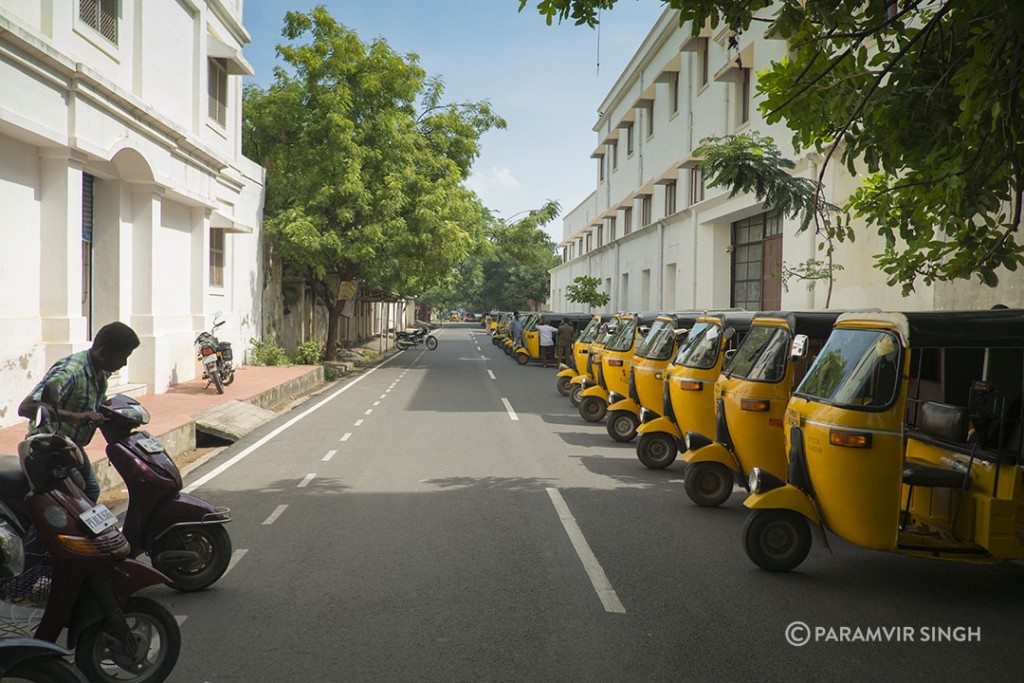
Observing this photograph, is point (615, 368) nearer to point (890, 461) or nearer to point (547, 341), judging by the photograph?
point (890, 461)

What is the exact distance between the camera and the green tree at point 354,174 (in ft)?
82.7

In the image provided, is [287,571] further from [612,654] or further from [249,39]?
[249,39]

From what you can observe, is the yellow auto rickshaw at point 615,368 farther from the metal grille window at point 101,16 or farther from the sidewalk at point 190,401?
the metal grille window at point 101,16

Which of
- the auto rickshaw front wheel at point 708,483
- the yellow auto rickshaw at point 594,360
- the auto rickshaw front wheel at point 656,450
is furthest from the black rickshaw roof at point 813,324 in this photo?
the yellow auto rickshaw at point 594,360

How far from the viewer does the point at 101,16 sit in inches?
555

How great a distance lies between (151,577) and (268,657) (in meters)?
0.78

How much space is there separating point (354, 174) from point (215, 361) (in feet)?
34.5

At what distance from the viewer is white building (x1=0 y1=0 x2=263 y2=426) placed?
1149cm

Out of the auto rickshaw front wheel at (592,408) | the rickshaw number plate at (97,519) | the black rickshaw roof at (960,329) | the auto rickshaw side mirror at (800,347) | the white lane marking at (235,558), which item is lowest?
the white lane marking at (235,558)

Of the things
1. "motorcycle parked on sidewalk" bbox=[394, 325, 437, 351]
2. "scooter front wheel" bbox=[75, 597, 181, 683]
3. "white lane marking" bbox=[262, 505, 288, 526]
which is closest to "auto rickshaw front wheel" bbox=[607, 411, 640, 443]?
"white lane marking" bbox=[262, 505, 288, 526]

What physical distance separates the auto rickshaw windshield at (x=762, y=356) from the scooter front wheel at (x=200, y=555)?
5097 millimetres

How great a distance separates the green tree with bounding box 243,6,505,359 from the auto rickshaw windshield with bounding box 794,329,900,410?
776 inches

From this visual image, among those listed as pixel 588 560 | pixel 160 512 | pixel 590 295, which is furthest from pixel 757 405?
pixel 590 295

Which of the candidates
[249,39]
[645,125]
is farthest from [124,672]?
[645,125]
